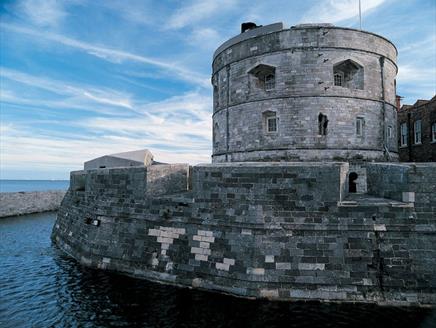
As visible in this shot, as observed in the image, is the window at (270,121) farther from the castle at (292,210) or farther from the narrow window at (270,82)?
the narrow window at (270,82)

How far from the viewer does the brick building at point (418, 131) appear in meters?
19.2

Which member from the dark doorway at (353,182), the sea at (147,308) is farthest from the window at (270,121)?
the sea at (147,308)

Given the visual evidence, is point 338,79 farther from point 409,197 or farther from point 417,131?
point 417,131

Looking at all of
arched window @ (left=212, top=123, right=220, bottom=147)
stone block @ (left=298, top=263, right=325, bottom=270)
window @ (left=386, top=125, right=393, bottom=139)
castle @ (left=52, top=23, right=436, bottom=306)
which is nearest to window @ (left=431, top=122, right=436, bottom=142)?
window @ (left=386, top=125, right=393, bottom=139)

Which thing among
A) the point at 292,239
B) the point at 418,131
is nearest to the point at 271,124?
the point at 292,239

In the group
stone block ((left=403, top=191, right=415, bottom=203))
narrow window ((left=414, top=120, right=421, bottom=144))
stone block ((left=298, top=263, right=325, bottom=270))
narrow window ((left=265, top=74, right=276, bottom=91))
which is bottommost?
stone block ((left=298, top=263, right=325, bottom=270))

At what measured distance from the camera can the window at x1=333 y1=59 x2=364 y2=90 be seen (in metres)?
15.2

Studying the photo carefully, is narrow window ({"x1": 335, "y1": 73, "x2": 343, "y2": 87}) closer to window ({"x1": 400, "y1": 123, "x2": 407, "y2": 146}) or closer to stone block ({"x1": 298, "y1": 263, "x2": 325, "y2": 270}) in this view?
Answer: window ({"x1": 400, "y1": 123, "x2": 407, "y2": 146})

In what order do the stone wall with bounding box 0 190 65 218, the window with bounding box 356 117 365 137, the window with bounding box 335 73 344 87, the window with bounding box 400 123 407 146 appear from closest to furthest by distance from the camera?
1. the window with bounding box 356 117 365 137
2. the window with bounding box 335 73 344 87
3. the window with bounding box 400 123 407 146
4. the stone wall with bounding box 0 190 65 218

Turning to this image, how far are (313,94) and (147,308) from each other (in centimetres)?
1227

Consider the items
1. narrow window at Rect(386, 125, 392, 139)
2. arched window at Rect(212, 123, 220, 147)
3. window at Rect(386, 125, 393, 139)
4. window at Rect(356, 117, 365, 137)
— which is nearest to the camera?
window at Rect(356, 117, 365, 137)

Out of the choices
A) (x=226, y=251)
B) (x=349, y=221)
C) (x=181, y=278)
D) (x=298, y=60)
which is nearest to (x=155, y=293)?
(x=181, y=278)

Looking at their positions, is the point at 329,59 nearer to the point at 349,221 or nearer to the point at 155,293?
the point at 349,221

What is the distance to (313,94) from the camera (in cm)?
1459
